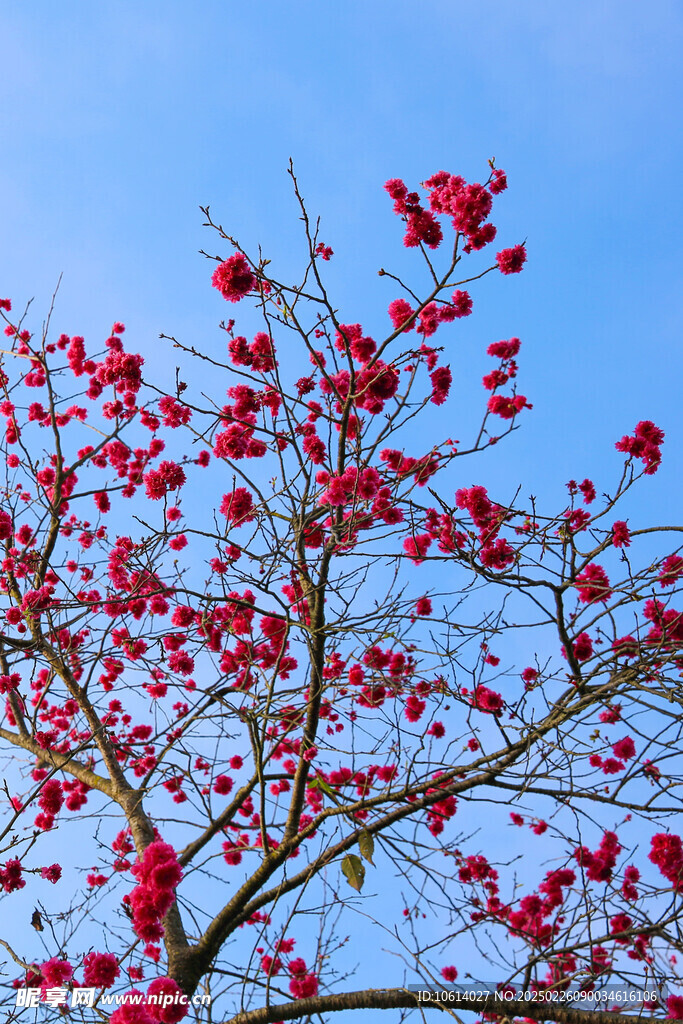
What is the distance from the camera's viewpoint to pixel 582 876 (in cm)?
385

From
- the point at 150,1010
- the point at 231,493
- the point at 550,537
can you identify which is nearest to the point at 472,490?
the point at 550,537

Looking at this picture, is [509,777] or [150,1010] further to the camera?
[509,777]

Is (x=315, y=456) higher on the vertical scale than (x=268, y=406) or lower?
lower

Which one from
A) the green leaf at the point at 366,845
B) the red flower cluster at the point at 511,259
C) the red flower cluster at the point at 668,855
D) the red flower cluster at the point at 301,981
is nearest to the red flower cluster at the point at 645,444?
the red flower cluster at the point at 511,259

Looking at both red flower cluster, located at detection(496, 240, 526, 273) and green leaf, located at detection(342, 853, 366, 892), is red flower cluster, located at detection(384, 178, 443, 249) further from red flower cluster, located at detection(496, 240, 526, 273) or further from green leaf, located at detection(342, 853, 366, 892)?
green leaf, located at detection(342, 853, 366, 892)

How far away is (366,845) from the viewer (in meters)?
3.95

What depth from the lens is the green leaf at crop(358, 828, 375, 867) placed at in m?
3.91

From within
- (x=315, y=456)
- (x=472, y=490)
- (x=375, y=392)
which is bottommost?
(x=472, y=490)

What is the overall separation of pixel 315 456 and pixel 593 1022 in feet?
12.0

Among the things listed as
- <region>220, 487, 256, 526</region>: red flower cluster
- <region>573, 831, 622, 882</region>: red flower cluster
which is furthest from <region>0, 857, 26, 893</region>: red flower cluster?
<region>573, 831, 622, 882</region>: red flower cluster

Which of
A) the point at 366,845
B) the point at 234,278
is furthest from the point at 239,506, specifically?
the point at 366,845

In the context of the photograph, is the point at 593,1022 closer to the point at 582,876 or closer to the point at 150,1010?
the point at 582,876

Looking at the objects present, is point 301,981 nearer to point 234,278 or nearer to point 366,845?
point 366,845

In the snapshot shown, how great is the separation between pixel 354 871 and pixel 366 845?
0.54 feet
